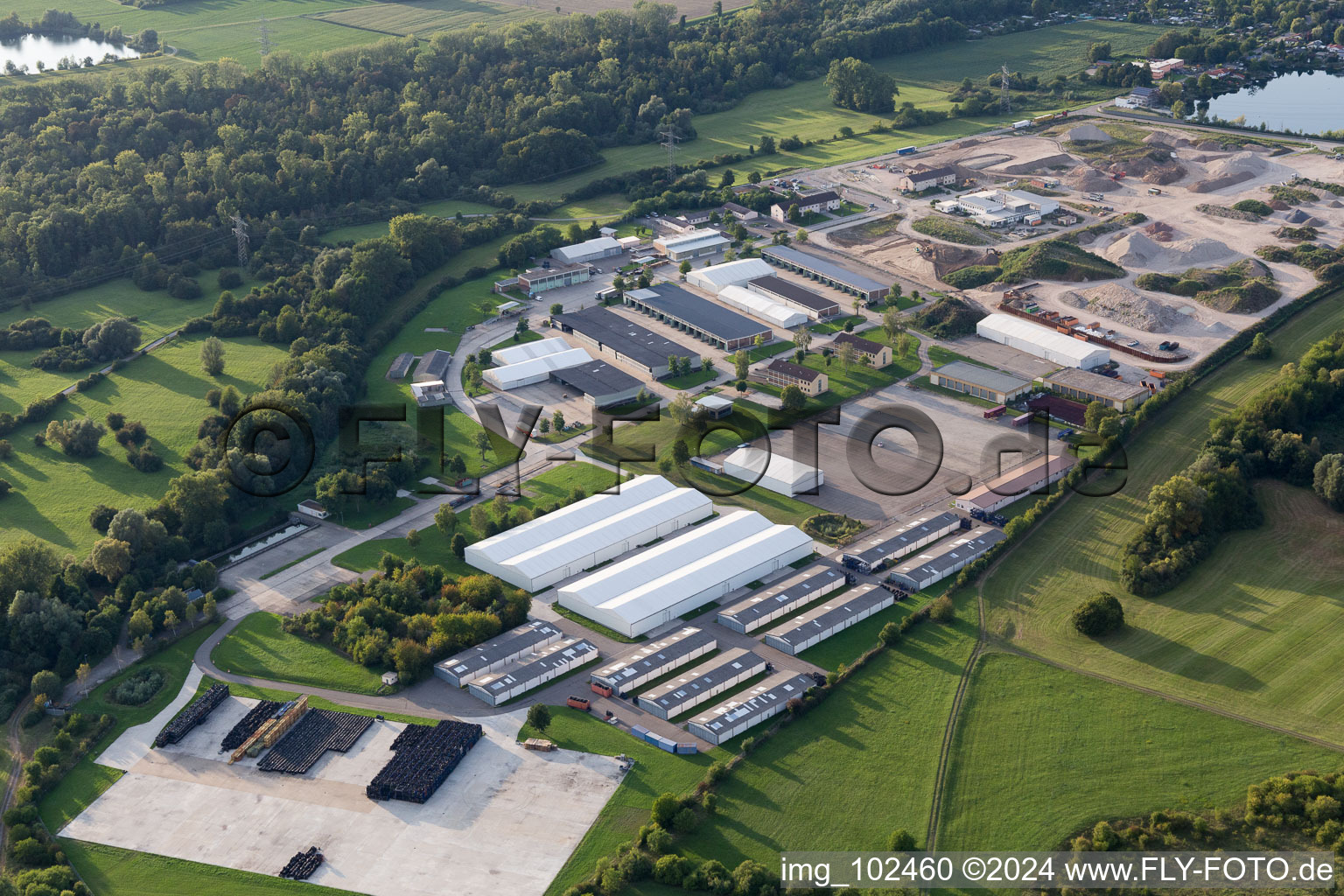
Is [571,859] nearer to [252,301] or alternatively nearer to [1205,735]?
[1205,735]

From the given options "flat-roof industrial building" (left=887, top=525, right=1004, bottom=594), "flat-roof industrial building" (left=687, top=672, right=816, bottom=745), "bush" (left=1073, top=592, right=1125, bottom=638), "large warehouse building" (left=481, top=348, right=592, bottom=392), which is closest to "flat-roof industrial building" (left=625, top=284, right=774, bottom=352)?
A: "large warehouse building" (left=481, top=348, right=592, bottom=392)

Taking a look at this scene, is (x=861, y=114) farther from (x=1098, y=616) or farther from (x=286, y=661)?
(x=286, y=661)

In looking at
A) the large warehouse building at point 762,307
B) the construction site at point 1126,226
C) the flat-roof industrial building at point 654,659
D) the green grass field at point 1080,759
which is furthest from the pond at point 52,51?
the green grass field at point 1080,759

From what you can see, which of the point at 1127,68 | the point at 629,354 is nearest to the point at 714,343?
the point at 629,354

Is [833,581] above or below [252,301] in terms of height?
below

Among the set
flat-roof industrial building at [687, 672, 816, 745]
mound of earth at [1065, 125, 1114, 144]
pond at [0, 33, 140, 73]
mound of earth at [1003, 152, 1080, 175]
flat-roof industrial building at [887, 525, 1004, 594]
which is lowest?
flat-roof industrial building at [687, 672, 816, 745]

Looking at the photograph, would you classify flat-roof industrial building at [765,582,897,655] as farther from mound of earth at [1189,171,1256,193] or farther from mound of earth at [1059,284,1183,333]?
mound of earth at [1189,171,1256,193]
